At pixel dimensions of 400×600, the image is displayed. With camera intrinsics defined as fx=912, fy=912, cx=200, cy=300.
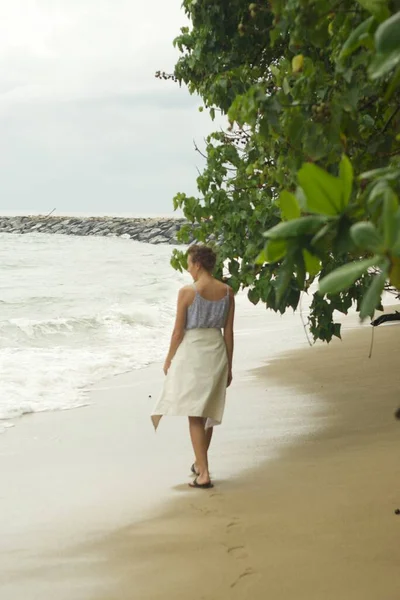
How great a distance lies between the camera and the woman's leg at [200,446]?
6.12 metres

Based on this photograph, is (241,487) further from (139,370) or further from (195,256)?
(139,370)

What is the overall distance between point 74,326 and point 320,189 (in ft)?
52.6

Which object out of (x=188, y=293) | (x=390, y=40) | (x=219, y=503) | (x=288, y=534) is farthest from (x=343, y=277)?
(x=188, y=293)

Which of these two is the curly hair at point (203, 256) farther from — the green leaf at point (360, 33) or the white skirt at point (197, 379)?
the green leaf at point (360, 33)

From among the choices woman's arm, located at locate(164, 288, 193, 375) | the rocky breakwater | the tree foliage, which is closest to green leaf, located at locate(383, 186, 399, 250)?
the tree foliage

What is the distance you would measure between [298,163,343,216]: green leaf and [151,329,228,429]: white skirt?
4.77 m

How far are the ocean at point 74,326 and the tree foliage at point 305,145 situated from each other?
10.2 ft

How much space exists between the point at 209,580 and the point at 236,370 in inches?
266

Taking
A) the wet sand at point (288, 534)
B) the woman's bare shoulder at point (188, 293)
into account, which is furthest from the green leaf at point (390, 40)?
the woman's bare shoulder at point (188, 293)

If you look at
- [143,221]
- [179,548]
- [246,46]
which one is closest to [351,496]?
[179,548]

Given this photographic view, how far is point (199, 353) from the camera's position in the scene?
6289 mm

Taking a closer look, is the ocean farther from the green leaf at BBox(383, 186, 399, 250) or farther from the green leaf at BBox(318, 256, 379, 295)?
the green leaf at BBox(383, 186, 399, 250)

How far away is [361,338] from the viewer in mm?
12422

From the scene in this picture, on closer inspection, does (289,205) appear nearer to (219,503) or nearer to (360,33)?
(360,33)
